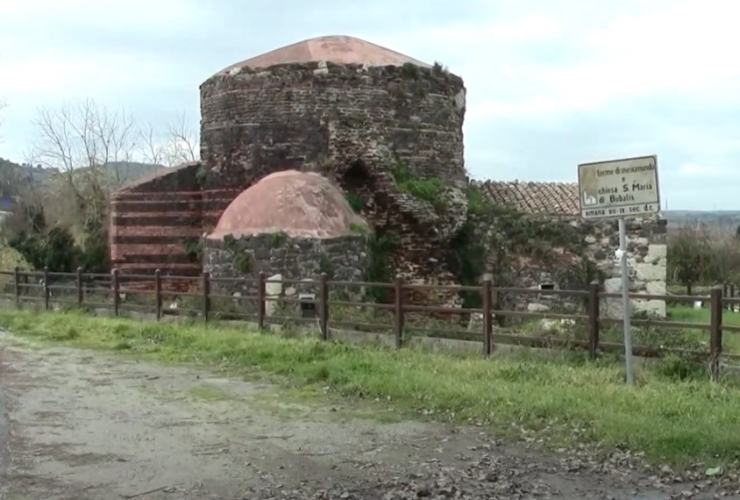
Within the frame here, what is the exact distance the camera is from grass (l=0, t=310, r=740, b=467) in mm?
7984

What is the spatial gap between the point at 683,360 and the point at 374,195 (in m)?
11.9

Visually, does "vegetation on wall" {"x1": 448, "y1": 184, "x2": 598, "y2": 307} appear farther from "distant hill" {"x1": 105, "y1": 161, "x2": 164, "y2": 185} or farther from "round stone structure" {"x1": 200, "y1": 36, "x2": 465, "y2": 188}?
"distant hill" {"x1": 105, "y1": 161, "x2": 164, "y2": 185}

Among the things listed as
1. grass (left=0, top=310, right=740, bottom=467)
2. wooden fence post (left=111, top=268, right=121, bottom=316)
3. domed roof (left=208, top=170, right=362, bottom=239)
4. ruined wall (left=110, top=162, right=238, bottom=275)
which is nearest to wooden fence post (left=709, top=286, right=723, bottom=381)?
grass (left=0, top=310, right=740, bottom=467)

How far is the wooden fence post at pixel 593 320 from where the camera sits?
37.3 feet

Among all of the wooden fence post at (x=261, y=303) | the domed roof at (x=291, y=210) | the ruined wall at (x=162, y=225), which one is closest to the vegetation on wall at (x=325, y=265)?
the domed roof at (x=291, y=210)

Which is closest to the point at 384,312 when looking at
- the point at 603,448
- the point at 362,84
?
the point at 362,84

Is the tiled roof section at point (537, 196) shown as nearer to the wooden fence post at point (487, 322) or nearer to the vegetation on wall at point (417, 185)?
the vegetation on wall at point (417, 185)

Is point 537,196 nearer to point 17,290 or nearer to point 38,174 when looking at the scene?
point 17,290

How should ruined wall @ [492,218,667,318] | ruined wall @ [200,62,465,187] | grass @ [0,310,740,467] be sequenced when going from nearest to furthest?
1. grass @ [0,310,740,467]
2. ruined wall @ [200,62,465,187]
3. ruined wall @ [492,218,667,318]

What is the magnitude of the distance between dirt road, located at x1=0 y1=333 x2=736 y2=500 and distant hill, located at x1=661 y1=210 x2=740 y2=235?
3640 centimetres

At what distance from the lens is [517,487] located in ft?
22.5

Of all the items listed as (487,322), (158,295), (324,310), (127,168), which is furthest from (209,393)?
(127,168)

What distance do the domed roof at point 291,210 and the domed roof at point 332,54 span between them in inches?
122

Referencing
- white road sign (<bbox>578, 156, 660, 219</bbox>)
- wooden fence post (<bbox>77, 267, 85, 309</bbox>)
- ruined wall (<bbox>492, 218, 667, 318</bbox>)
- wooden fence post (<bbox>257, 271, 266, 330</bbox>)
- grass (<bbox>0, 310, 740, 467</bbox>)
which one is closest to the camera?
grass (<bbox>0, 310, 740, 467</bbox>)
